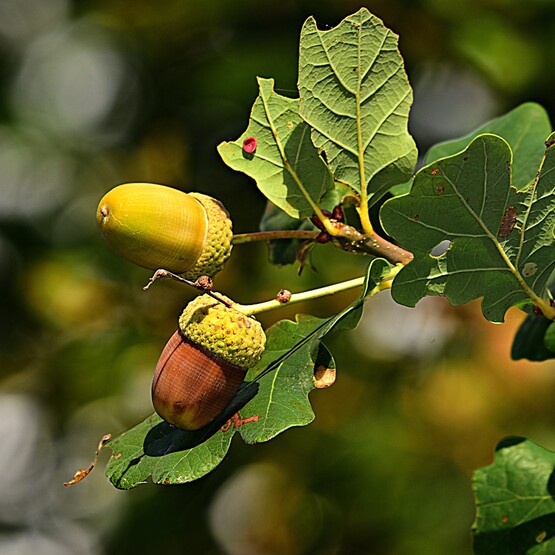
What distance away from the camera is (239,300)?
246 cm

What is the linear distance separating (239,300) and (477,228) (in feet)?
5.61

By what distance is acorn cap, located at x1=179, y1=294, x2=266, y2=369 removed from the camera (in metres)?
0.81

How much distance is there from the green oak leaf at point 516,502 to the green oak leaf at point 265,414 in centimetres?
38

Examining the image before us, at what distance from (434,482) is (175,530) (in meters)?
0.81

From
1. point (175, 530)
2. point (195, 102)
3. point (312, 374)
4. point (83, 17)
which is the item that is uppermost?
point (312, 374)

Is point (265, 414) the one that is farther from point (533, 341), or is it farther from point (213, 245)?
point (533, 341)

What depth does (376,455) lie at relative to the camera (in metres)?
2.32

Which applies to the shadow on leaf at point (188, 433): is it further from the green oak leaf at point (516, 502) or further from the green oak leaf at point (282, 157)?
the green oak leaf at point (516, 502)

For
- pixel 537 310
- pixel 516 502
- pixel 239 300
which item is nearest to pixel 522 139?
pixel 537 310

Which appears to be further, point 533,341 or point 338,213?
point 533,341

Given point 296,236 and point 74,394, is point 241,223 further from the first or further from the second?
point 296,236

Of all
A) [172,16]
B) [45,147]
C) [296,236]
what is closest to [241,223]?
[172,16]

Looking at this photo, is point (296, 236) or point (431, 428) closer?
point (296, 236)

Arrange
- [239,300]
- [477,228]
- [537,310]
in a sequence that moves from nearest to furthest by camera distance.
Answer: [477,228] → [537,310] → [239,300]
